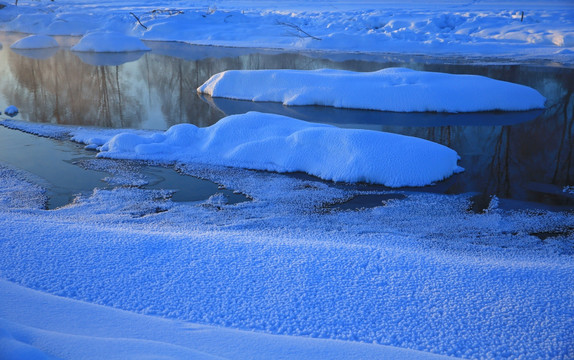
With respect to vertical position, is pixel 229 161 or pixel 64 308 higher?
pixel 64 308

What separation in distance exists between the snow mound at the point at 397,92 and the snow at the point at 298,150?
97.8 inches

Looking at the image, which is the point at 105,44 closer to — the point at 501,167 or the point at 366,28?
the point at 366,28

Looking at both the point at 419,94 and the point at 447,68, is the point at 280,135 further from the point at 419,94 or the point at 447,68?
the point at 447,68

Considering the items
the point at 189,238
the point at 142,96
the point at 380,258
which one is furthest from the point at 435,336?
the point at 142,96

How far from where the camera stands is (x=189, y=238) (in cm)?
321

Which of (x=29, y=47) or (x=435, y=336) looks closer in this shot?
(x=435, y=336)

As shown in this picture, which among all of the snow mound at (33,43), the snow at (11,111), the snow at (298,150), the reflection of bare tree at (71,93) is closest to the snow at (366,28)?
the snow mound at (33,43)

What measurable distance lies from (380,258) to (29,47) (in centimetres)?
1728

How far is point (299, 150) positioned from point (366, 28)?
14.5 meters

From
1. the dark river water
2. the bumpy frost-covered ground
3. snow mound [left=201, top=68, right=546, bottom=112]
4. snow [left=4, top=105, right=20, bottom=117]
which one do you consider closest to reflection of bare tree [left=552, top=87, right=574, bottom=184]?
the dark river water

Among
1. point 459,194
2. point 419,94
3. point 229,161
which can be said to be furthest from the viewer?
point 419,94

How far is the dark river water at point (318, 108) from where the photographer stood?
19.8 ft

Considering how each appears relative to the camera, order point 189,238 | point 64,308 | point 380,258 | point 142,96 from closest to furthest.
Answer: point 64,308
point 380,258
point 189,238
point 142,96

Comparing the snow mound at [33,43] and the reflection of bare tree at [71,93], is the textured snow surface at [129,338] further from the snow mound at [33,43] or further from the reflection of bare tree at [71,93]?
the snow mound at [33,43]
